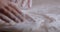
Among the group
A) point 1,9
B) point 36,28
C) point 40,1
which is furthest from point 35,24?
point 40,1

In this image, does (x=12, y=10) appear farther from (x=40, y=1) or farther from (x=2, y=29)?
(x=40, y=1)

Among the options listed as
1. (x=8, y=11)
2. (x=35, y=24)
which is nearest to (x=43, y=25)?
(x=35, y=24)

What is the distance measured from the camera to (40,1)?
0.83 m

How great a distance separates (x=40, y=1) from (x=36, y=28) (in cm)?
46

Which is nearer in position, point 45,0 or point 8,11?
point 8,11

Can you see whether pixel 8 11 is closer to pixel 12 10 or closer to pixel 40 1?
pixel 12 10

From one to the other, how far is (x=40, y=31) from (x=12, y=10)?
12 centimetres

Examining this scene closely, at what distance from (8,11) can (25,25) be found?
0.08 metres

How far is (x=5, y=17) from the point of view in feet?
1.30

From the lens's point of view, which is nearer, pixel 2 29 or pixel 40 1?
pixel 2 29

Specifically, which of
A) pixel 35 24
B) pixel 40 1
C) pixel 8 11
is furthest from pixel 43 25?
pixel 40 1

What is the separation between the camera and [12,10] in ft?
1.35

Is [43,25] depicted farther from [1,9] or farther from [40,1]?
[40,1]

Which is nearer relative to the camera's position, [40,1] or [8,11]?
[8,11]
